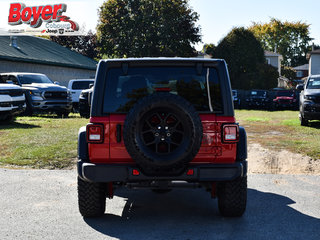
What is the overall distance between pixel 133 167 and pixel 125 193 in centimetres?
205

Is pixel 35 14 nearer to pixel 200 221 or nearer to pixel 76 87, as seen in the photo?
pixel 76 87

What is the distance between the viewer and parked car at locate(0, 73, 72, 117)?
2002 centimetres

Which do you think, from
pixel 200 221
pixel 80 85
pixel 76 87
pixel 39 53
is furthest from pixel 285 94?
pixel 200 221

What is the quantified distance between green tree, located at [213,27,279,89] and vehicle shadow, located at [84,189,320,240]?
40313mm

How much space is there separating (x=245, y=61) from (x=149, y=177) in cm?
4318

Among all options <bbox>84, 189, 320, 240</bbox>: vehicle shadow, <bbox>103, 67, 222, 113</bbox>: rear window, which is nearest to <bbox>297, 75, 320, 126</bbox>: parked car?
<bbox>84, 189, 320, 240</bbox>: vehicle shadow

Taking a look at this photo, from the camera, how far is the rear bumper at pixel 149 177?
15.4ft

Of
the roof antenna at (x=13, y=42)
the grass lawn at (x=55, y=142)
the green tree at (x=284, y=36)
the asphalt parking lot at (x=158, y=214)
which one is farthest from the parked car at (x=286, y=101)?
the green tree at (x=284, y=36)

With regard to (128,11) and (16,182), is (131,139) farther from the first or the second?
(128,11)

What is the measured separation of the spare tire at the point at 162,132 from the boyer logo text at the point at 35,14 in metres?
35.6

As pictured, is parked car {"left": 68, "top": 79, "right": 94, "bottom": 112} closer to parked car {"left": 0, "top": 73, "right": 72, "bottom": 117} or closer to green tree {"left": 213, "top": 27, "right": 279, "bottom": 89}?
parked car {"left": 0, "top": 73, "right": 72, "bottom": 117}

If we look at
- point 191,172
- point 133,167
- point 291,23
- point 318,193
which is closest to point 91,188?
point 133,167

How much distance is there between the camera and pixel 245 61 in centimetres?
4647

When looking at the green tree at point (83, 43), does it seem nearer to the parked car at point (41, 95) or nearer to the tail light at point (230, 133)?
the parked car at point (41, 95)
